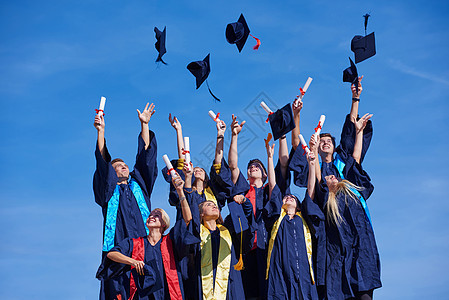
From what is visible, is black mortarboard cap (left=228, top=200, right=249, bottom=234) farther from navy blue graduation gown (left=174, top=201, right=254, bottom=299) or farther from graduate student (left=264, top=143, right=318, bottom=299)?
graduate student (left=264, top=143, right=318, bottom=299)

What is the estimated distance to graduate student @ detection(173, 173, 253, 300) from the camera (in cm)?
787

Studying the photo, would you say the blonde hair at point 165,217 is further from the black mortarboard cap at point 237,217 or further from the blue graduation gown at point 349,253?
the blue graduation gown at point 349,253

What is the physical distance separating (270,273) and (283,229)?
1.71ft

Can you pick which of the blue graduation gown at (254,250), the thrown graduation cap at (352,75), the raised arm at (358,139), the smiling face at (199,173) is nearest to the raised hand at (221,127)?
the blue graduation gown at (254,250)

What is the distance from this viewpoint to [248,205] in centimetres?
824

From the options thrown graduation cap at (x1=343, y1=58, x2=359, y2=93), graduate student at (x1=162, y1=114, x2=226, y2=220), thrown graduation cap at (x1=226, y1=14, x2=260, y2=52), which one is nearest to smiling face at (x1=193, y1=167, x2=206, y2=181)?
graduate student at (x1=162, y1=114, x2=226, y2=220)

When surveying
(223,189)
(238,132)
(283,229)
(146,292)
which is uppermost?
(238,132)

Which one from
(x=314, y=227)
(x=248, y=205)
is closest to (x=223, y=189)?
(x=248, y=205)

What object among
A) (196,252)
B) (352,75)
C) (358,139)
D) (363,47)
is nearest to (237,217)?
(196,252)

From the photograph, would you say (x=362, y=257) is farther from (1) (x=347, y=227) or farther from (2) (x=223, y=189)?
(2) (x=223, y=189)

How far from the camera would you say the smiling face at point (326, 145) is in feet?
29.4

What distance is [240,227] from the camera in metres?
8.11

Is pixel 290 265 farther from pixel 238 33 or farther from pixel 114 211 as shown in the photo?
pixel 238 33

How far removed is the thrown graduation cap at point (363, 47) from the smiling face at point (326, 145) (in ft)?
4.56
